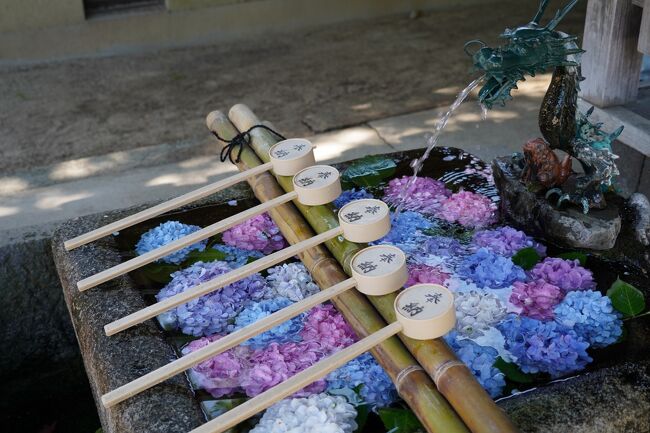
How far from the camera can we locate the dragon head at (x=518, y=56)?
2.19 meters

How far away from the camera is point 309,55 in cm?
646

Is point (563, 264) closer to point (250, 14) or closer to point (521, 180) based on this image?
point (521, 180)

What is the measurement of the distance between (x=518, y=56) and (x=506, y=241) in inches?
26.9

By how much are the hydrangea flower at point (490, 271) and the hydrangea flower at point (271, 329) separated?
571 millimetres

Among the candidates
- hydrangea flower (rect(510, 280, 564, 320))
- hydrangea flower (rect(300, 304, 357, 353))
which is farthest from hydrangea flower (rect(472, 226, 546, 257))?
hydrangea flower (rect(300, 304, 357, 353))

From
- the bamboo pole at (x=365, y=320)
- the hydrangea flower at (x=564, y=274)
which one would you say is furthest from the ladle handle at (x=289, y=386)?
the hydrangea flower at (x=564, y=274)

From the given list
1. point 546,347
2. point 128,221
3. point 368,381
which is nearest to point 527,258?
point 546,347

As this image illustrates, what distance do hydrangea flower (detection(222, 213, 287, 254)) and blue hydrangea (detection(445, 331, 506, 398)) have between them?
852 millimetres

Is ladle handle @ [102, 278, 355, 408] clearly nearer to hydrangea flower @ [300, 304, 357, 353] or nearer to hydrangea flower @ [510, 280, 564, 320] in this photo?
hydrangea flower @ [300, 304, 357, 353]

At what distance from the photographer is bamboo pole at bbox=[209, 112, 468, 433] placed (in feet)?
5.82

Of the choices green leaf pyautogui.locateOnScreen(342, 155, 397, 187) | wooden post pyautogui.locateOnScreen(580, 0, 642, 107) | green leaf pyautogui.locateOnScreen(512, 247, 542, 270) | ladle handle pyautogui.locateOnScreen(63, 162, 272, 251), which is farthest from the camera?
green leaf pyautogui.locateOnScreen(342, 155, 397, 187)

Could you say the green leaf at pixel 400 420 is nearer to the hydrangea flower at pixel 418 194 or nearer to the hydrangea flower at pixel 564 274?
the hydrangea flower at pixel 564 274

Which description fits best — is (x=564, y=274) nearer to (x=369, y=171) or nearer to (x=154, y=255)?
(x=369, y=171)

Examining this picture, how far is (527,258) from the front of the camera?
2502mm
